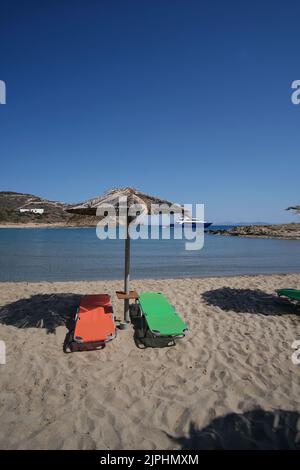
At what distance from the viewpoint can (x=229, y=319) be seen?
7.55 meters

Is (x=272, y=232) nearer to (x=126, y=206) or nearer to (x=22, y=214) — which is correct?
(x=126, y=206)

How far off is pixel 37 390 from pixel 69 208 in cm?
376

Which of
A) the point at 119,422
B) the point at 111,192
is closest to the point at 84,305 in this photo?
the point at 111,192

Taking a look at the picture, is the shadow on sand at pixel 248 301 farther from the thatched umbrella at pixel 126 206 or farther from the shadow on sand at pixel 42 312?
the shadow on sand at pixel 42 312

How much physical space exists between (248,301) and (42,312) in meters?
6.41

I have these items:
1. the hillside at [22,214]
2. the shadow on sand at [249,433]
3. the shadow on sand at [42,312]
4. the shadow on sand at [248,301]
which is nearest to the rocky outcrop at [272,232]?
the shadow on sand at [248,301]

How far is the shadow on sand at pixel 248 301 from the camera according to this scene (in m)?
8.27

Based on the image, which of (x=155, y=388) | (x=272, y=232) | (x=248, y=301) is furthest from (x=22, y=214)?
(x=155, y=388)

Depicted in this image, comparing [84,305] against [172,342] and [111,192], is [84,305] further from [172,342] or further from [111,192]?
[111,192]

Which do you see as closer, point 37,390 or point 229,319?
point 37,390

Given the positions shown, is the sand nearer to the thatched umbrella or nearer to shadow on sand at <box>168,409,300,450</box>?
shadow on sand at <box>168,409,300,450</box>

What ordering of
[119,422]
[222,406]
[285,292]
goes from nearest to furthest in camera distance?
[119,422]
[222,406]
[285,292]

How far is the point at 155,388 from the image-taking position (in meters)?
4.64

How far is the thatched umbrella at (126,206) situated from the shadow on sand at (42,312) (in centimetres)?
183
